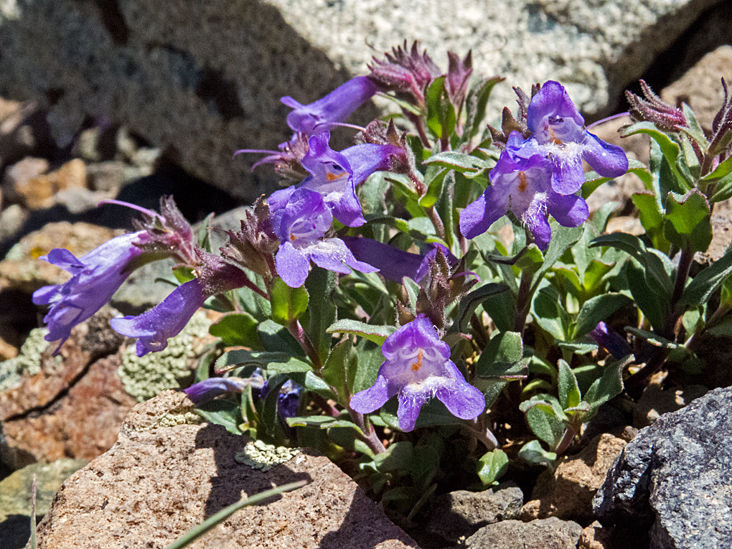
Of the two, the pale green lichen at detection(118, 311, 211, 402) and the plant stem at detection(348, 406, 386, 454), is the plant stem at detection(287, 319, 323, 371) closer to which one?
the plant stem at detection(348, 406, 386, 454)

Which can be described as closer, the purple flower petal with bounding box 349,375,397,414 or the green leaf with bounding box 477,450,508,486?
the purple flower petal with bounding box 349,375,397,414

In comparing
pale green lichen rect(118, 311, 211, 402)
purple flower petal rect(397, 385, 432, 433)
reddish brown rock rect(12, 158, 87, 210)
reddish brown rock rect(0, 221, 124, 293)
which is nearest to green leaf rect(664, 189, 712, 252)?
purple flower petal rect(397, 385, 432, 433)

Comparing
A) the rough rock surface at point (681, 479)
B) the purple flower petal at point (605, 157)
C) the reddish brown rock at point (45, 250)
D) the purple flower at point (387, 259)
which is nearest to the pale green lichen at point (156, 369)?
the reddish brown rock at point (45, 250)

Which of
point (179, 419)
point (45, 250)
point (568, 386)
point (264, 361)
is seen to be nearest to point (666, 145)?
point (568, 386)

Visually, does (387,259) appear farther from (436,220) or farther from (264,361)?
(264,361)

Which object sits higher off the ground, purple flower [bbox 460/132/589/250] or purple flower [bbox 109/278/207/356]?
purple flower [bbox 460/132/589/250]

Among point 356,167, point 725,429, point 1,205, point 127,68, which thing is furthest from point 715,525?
point 1,205

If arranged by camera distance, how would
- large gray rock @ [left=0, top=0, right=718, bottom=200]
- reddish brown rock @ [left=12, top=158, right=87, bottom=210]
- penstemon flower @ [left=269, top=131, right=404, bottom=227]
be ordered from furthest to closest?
reddish brown rock @ [left=12, top=158, right=87, bottom=210] → large gray rock @ [left=0, top=0, right=718, bottom=200] → penstemon flower @ [left=269, top=131, right=404, bottom=227]
